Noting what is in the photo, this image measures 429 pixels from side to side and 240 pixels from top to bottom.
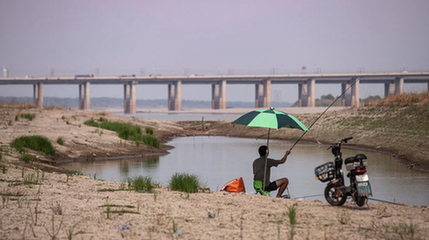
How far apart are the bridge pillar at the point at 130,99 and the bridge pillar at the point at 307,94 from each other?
36427 mm

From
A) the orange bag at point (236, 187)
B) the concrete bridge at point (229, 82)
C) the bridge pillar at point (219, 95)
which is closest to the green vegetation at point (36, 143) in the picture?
the orange bag at point (236, 187)

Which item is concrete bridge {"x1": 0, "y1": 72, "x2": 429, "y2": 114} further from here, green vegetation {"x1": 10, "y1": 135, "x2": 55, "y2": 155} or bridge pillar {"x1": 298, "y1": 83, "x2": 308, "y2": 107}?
green vegetation {"x1": 10, "y1": 135, "x2": 55, "y2": 155}

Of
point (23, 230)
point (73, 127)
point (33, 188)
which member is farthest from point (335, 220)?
point (73, 127)

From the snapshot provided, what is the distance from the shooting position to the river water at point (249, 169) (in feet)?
49.4

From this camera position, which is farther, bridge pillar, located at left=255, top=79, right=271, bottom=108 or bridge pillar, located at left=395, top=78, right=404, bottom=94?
bridge pillar, located at left=395, top=78, right=404, bottom=94

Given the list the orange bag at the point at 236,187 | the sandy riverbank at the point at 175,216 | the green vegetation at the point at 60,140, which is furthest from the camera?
the green vegetation at the point at 60,140

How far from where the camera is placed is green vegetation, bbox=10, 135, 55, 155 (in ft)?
65.8

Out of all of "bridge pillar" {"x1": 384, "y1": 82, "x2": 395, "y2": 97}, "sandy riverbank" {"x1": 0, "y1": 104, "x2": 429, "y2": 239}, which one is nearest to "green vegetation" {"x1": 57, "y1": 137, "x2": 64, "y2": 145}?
"sandy riverbank" {"x1": 0, "y1": 104, "x2": 429, "y2": 239}

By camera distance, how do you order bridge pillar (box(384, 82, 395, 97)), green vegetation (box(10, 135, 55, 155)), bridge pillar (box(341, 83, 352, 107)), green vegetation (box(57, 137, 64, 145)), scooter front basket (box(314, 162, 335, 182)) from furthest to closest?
bridge pillar (box(384, 82, 395, 97))
bridge pillar (box(341, 83, 352, 107))
green vegetation (box(57, 137, 64, 145))
green vegetation (box(10, 135, 55, 155))
scooter front basket (box(314, 162, 335, 182))

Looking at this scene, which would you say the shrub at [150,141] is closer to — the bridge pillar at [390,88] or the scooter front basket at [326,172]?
the scooter front basket at [326,172]

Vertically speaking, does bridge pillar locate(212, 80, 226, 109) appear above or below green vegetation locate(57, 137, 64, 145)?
above

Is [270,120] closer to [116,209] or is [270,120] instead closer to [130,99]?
[116,209]

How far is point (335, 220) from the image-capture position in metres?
8.59

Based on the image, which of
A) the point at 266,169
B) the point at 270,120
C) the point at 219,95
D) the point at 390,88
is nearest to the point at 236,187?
the point at 266,169
